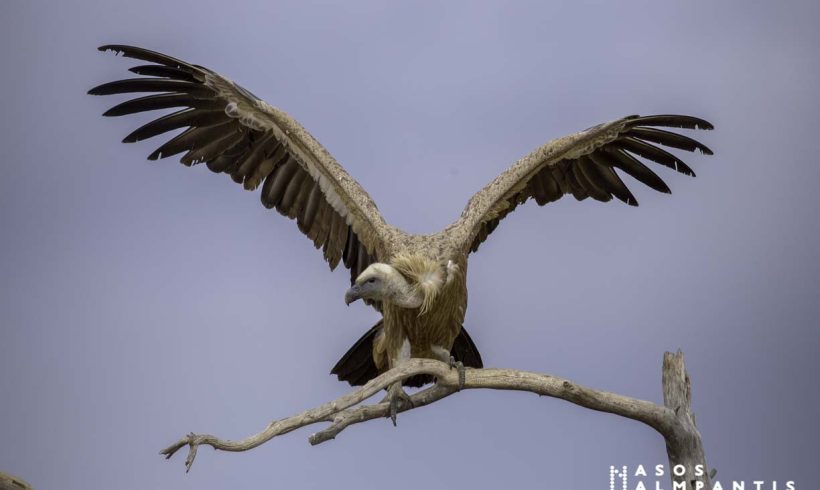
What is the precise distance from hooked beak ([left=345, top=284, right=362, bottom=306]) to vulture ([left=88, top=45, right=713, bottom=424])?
39 centimetres

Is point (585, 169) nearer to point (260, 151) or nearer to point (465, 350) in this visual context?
point (465, 350)

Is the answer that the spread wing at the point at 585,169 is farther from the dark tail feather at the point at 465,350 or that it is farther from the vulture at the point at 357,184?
the dark tail feather at the point at 465,350

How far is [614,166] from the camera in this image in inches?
379

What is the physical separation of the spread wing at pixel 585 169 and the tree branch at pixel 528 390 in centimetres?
133

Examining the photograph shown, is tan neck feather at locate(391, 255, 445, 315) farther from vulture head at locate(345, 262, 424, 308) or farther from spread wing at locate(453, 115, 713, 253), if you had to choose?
spread wing at locate(453, 115, 713, 253)

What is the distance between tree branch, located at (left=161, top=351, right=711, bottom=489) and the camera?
6.76 metres

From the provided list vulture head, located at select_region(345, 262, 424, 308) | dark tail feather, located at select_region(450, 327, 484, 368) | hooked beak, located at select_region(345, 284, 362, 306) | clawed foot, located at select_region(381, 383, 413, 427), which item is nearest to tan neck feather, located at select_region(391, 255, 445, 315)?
vulture head, located at select_region(345, 262, 424, 308)

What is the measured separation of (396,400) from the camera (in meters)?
7.82

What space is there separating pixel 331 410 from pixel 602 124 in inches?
141

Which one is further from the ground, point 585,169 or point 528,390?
point 585,169

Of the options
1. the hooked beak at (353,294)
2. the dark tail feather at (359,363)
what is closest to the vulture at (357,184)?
the dark tail feather at (359,363)

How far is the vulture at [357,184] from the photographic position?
8.28m

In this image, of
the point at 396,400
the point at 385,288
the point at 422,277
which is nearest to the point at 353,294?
the point at 385,288

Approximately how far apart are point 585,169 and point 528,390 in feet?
9.55
